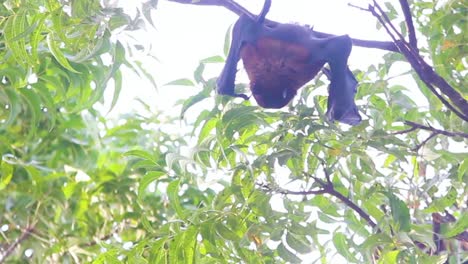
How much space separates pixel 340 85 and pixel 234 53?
14 cm

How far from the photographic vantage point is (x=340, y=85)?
0.90 m

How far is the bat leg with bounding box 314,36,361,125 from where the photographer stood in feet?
2.89

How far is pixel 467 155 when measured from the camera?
86 cm

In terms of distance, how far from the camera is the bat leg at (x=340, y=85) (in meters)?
0.88

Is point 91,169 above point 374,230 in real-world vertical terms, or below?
below

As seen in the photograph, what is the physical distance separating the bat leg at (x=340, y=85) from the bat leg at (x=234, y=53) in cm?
10

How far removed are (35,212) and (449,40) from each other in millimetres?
930

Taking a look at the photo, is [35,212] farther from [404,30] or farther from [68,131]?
[404,30]

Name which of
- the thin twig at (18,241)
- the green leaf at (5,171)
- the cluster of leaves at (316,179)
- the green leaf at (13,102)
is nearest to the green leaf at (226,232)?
the cluster of leaves at (316,179)

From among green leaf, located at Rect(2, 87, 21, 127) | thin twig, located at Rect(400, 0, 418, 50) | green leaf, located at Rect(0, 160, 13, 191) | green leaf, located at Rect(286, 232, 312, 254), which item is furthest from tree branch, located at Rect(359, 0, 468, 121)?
green leaf, located at Rect(0, 160, 13, 191)

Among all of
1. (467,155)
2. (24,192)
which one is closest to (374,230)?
(467,155)

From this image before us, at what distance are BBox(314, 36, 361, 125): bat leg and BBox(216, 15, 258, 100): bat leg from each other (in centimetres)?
10

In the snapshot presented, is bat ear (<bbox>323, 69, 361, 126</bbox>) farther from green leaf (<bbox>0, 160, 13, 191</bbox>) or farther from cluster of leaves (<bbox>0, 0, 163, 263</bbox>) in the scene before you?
green leaf (<bbox>0, 160, 13, 191</bbox>)

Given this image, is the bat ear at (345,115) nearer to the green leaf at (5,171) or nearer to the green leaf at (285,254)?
the green leaf at (285,254)
